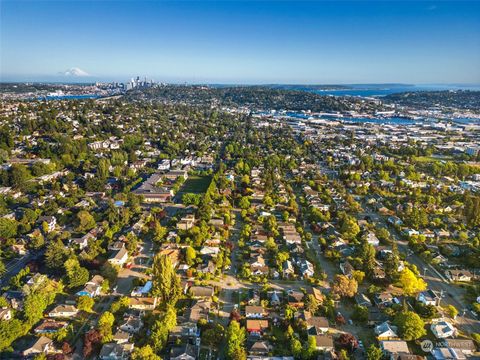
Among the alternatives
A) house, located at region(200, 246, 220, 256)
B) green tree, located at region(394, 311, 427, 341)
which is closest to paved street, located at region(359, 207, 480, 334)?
green tree, located at region(394, 311, 427, 341)

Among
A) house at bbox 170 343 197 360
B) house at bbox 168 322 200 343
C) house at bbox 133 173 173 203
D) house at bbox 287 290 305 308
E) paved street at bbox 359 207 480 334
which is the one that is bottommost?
paved street at bbox 359 207 480 334

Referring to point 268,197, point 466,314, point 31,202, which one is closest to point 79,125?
point 31,202

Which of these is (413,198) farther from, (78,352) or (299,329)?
(78,352)

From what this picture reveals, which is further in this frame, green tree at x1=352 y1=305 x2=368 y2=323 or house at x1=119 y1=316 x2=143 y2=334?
green tree at x1=352 y1=305 x2=368 y2=323

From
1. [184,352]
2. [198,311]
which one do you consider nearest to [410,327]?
[198,311]

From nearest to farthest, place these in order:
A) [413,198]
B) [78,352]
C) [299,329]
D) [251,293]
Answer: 1. [78,352]
2. [299,329]
3. [251,293]
4. [413,198]

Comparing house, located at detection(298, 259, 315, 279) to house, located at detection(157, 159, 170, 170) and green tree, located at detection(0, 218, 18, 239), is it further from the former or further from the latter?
house, located at detection(157, 159, 170, 170)
